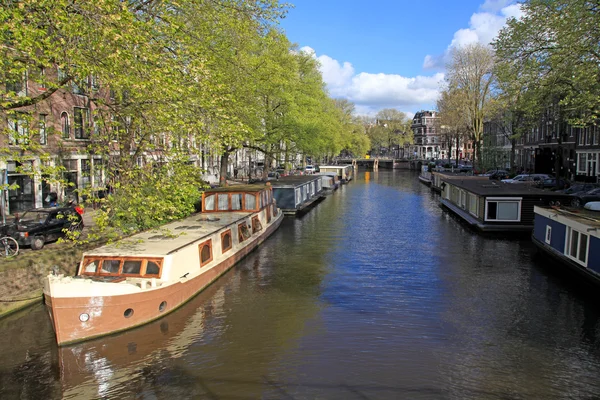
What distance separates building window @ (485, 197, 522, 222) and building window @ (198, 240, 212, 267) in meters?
19.1

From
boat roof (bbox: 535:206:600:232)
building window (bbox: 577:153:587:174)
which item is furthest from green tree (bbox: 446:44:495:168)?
boat roof (bbox: 535:206:600:232)

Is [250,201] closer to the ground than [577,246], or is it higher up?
higher up

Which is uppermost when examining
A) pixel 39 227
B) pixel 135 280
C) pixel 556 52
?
pixel 556 52

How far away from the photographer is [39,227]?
18.7 metres

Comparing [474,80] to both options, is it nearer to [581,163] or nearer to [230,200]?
[581,163]

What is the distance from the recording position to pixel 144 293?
546 inches

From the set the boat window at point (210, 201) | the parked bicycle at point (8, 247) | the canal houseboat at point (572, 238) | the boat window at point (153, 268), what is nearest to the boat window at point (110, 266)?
the boat window at point (153, 268)

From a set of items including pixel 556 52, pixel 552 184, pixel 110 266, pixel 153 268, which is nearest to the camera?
pixel 110 266

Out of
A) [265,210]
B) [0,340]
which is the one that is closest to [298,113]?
[265,210]

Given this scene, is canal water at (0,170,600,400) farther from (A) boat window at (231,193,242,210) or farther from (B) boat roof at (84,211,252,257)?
(A) boat window at (231,193,242,210)

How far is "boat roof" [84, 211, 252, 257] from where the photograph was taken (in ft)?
49.0

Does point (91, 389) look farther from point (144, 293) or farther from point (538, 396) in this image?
point (538, 396)

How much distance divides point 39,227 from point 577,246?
71.4 ft

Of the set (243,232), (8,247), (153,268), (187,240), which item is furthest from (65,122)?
(153,268)
